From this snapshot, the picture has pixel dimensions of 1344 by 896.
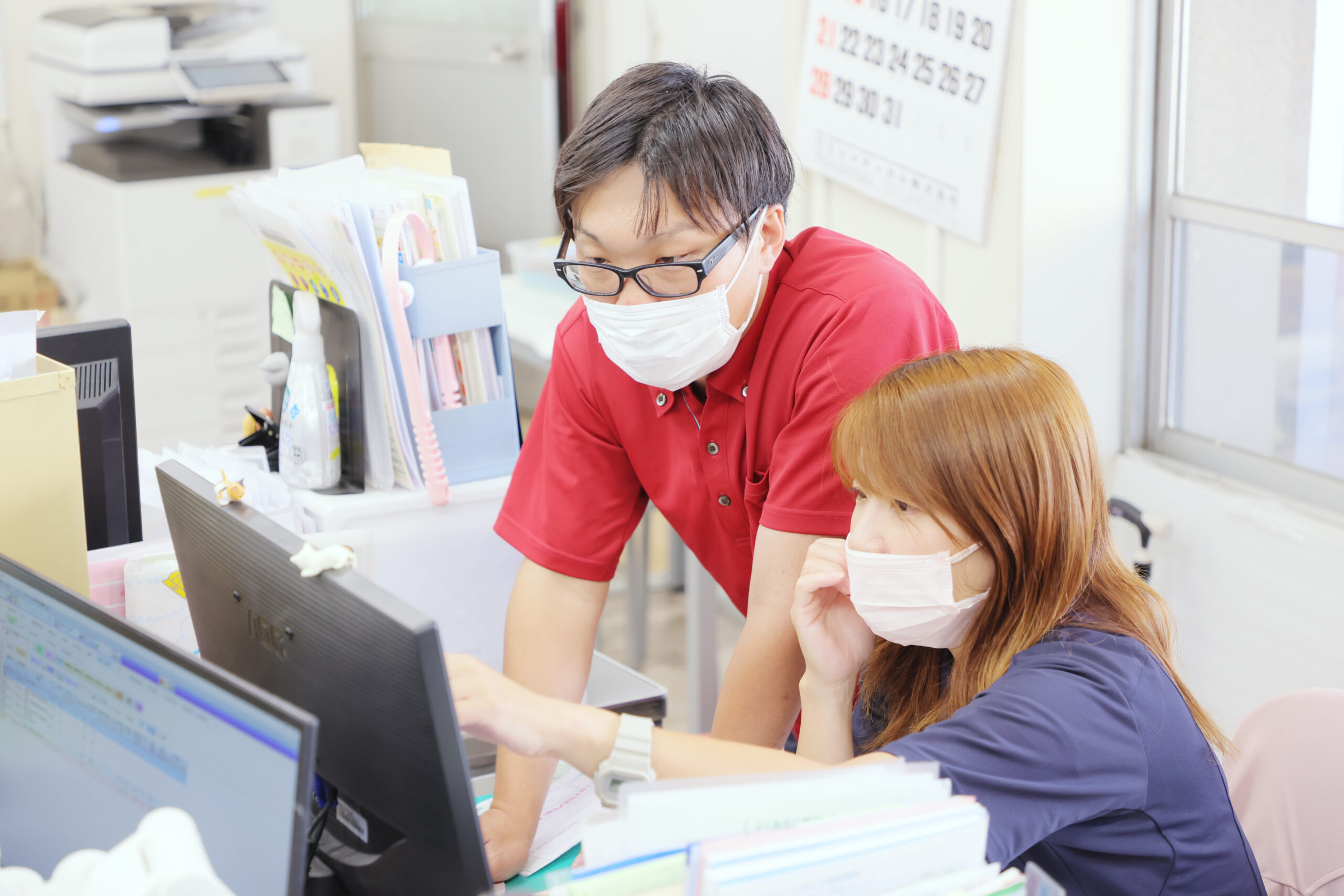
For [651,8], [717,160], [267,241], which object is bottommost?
[267,241]

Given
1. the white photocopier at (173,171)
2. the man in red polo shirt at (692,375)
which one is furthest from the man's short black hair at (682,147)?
the white photocopier at (173,171)

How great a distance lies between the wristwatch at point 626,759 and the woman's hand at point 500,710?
4 centimetres

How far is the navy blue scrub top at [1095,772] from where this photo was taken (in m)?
0.92

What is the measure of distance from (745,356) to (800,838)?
2.35 feet

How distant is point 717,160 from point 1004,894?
2.29 feet

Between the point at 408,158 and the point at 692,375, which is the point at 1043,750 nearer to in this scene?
the point at 692,375

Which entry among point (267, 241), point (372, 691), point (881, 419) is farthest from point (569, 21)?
point (372, 691)

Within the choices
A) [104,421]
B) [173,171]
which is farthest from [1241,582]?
[173,171]

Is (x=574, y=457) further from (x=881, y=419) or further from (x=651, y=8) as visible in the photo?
(x=651, y=8)

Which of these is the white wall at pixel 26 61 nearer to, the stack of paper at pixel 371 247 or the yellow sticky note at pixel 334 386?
the stack of paper at pixel 371 247

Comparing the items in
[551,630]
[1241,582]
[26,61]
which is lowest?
[1241,582]

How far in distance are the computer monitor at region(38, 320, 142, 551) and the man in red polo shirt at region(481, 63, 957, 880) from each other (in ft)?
1.36

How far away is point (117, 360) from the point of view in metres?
A: 1.41

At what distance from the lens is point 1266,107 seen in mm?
2219
